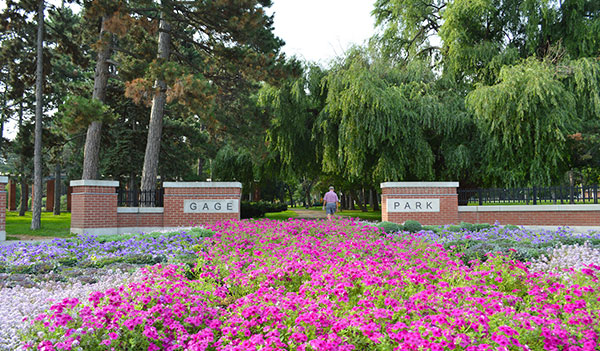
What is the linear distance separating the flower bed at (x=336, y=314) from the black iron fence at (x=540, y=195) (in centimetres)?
901

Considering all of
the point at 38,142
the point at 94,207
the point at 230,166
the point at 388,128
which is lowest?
the point at 94,207

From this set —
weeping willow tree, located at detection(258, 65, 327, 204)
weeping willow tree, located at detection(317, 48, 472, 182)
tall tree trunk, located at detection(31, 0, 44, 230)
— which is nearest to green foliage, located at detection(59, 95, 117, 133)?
tall tree trunk, located at detection(31, 0, 44, 230)

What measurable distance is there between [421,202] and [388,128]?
3.36 m

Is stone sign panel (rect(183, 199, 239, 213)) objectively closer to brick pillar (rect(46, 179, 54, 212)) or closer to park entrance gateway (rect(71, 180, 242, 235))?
park entrance gateway (rect(71, 180, 242, 235))

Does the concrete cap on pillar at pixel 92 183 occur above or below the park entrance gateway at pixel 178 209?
above

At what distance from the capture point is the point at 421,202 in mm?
12359

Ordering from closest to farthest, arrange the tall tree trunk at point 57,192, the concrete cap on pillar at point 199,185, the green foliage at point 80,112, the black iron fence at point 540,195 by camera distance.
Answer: the black iron fence at point 540,195
the concrete cap on pillar at point 199,185
the green foliage at point 80,112
the tall tree trunk at point 57,192

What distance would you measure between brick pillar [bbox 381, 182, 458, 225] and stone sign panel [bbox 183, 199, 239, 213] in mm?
4487

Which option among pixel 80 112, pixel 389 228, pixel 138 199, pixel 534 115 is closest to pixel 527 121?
pixel 534 115

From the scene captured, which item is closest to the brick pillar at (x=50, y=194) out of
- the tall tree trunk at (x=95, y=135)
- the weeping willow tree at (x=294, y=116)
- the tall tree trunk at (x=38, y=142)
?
the tall tree trunk at (x=38, y=142)

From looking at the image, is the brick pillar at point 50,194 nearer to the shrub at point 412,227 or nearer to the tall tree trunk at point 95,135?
the tall tree trunk at point 95,135

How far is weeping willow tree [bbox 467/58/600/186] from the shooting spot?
13273 mm

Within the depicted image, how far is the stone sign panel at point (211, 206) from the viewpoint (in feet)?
40.6

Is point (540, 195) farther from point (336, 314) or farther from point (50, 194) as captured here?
point (50, 194)
